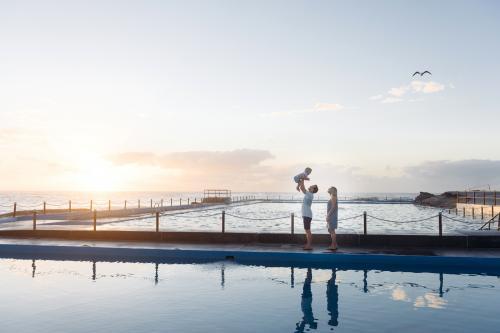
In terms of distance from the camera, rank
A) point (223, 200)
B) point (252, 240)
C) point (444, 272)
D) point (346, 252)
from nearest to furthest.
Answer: point (444, 272) < point (346, 252) < point (252, 240) < point (223, 200)

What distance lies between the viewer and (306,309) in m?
9.44

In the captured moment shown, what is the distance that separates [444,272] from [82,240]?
42.9ft

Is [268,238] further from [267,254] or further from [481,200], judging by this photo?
[481,200]

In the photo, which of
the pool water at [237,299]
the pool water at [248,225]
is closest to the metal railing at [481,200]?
the pool water at [248,225]

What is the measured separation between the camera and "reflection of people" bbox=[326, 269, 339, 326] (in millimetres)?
8719

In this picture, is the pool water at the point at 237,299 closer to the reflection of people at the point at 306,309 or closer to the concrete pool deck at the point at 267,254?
the reflection of people at the point at 306,309

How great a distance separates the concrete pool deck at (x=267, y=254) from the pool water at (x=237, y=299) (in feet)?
2.32

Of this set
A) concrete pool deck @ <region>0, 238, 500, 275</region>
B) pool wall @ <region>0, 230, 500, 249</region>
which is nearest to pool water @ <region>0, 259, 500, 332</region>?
concrete pool deck @ <region>0, 238, 500, 275</region>

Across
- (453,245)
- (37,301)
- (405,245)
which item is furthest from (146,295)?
(453,245)

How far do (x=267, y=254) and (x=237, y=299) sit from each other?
180 inches

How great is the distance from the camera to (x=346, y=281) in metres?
12.0

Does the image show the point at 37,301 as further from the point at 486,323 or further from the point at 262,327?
the point at 486,323

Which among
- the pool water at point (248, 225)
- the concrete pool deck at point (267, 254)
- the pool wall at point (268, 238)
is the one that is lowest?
the pool water at point (248, 225)

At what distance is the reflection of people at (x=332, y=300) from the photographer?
8.72 m
